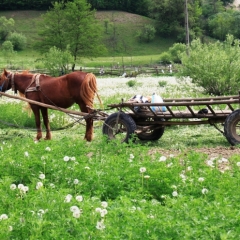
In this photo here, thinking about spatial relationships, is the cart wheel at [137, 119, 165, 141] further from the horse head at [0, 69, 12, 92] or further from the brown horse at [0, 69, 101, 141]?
the horse head at [0, 69, 12, 92]

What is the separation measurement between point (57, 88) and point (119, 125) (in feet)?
7.47

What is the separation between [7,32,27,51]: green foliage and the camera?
290ft

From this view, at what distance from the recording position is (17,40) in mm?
89125

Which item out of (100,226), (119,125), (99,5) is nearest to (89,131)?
(119,125)

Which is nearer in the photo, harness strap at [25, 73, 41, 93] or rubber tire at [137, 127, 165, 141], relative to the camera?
rubber tire at [137, 127, 165, 141]

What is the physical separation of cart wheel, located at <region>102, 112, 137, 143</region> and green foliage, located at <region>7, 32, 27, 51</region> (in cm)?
7972

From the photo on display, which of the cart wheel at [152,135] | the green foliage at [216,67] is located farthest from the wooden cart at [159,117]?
the green foliage at [216,67]

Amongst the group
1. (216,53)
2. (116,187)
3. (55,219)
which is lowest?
(216,53)

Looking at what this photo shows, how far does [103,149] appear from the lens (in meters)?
8.99

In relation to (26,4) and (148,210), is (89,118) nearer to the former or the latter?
(148,210)

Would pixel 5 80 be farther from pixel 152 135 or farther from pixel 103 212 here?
pixel 103 212

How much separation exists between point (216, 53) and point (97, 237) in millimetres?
18455

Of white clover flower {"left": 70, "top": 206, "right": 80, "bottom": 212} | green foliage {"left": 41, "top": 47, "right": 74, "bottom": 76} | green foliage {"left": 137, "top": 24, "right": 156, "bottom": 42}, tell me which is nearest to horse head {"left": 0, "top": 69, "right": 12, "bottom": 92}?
white clover flower {"left": 70, "top": 206, "right": 80, "bottom": 212}

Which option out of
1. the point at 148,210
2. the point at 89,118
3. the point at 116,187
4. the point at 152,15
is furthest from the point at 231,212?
the point at 152,15
